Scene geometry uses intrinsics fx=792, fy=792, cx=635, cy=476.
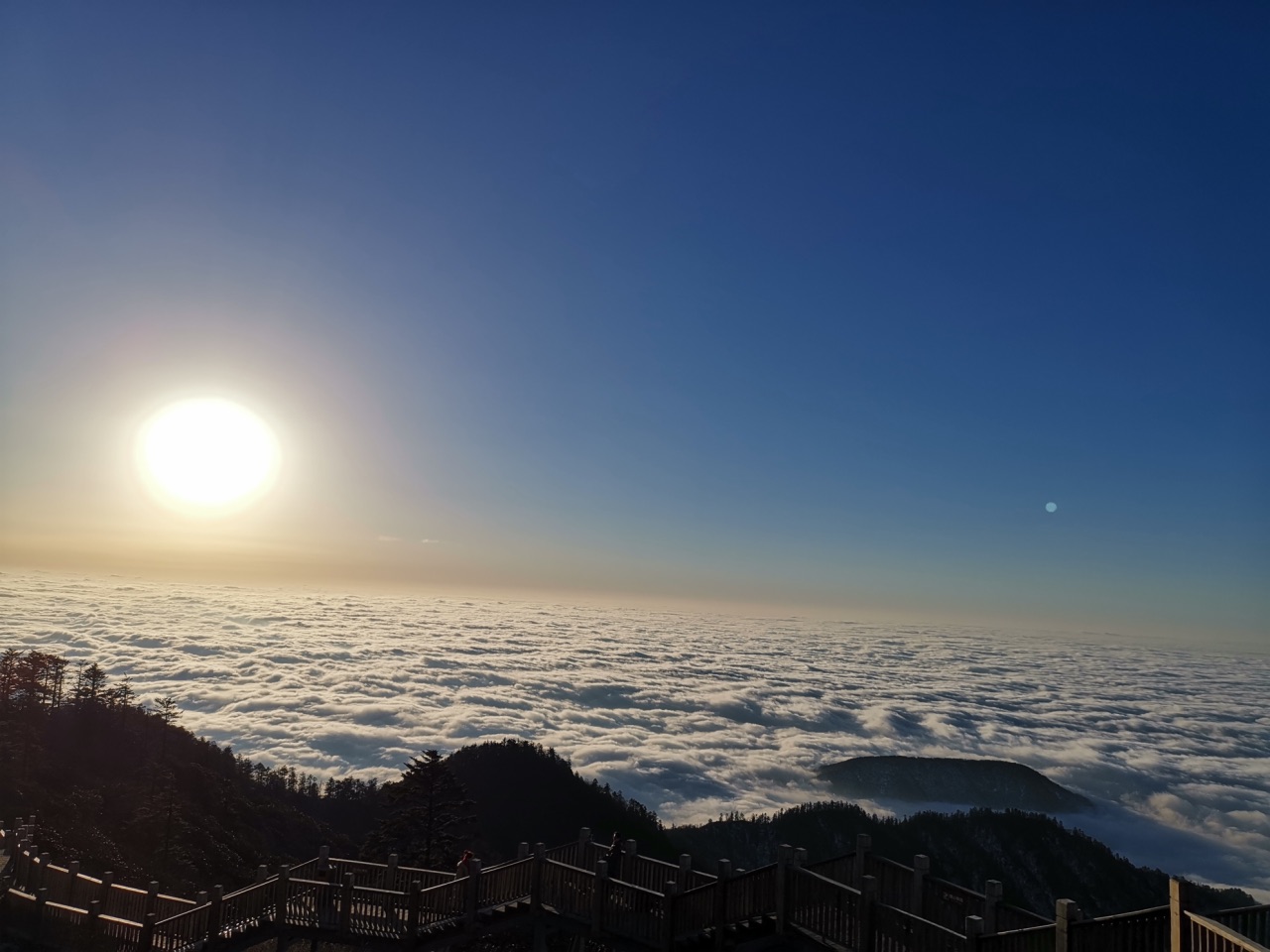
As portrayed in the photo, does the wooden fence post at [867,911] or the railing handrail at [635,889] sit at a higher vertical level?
the wooden fence post at [867,911]

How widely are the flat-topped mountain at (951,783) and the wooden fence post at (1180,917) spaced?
19072 cm

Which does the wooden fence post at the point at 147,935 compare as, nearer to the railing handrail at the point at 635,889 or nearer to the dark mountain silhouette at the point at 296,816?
the railing handrail at the point at 635,889

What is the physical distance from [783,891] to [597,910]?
13.7 feet

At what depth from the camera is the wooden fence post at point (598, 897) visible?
16.5m

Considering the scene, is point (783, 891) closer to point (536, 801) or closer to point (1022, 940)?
point (1022, 940)

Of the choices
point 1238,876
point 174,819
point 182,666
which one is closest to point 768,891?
point 174,819

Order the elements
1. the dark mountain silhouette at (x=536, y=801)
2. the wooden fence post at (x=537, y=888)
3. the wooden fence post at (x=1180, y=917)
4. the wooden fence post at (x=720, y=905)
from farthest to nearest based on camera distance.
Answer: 1. the dark mountain silhouette at (x=536, y=801)
2. the wooden fence post at (x=537, y=888)
3. the wooden fence post at (x=720, y=905)
4. the wooden fence post at (x=1180, y=917)

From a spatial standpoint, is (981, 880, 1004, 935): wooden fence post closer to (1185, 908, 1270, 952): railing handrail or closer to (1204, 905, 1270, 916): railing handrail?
(1204, 905, 1270, 916): railing handrail

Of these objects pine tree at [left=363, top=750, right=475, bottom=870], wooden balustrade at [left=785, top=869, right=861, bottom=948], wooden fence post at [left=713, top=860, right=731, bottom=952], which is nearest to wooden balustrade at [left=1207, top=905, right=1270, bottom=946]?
wooden balustrade at [left=785, top=869, right=861, bottom=948]

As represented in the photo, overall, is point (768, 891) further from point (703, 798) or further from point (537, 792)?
point (703, 798)

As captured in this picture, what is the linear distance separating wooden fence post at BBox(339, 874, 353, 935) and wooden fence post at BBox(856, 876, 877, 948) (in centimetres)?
1167

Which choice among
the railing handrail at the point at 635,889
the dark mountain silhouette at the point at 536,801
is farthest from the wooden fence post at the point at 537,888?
the dark mountain silhouette at the point at 536,801

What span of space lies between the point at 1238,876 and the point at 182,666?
752 feet

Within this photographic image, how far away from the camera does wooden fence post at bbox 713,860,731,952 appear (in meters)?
15.1
